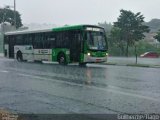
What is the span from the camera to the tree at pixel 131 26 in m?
71.9

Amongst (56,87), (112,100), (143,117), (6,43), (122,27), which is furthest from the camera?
(122,27)

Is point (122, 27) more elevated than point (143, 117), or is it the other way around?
point (122, 27)

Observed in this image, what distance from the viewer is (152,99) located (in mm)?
10914

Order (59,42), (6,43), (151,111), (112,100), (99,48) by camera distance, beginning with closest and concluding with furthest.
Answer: (151,111)
(112,100)
(99,48)
(59,42)
(6,43)

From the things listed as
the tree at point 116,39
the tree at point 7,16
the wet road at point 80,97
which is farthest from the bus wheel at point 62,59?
the tree at point 116,39

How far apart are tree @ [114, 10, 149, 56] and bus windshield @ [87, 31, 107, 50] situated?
144ft

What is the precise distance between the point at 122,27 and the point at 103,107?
6379 cm

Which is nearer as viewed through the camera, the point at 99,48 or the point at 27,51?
the point at 99,48

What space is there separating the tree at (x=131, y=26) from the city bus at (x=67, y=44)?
128ft

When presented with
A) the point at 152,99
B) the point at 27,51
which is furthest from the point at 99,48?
the point at 152,99

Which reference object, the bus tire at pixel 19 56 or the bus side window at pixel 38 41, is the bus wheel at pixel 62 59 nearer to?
the bus side window at pixel 38 41

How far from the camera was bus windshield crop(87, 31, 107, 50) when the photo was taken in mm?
27531

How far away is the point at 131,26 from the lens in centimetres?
7231

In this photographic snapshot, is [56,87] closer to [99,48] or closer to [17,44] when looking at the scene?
[99,48]
